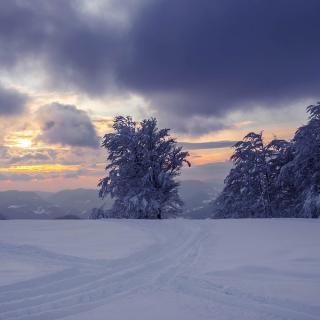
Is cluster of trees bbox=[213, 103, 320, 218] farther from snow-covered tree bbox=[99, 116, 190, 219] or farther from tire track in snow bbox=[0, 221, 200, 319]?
tire track in snow bbox=[0, 221, 200, 319]

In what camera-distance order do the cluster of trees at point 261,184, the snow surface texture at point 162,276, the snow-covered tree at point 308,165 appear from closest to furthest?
1. the snow surface texture at point 162,276
2. the snow-covered tree at point 308,165
3. the cluster of trees at point 261,184

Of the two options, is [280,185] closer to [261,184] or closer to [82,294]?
[261,184]

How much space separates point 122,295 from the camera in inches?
311

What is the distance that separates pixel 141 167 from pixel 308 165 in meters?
12.4

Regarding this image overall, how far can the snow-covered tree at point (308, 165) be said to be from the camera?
82.0 ft

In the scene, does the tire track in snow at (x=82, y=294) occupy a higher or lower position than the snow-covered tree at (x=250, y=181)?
lower

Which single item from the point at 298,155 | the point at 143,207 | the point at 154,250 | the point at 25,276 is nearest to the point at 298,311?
the point at 25,276

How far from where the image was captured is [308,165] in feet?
87.1

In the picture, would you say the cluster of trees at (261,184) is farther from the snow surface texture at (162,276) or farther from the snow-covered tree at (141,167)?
the snow surface texture at (162,276)

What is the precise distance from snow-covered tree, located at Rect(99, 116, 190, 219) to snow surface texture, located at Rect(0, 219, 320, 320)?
13.3m

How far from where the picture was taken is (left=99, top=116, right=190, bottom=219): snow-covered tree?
3020cm

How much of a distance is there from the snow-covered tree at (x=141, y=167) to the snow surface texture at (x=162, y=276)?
1332 centimetres

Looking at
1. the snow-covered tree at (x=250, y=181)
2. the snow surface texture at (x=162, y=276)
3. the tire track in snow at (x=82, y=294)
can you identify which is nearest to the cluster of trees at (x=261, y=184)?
the snow-covered tree at (x=250, y=181)

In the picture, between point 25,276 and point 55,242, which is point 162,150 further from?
point 25,276
